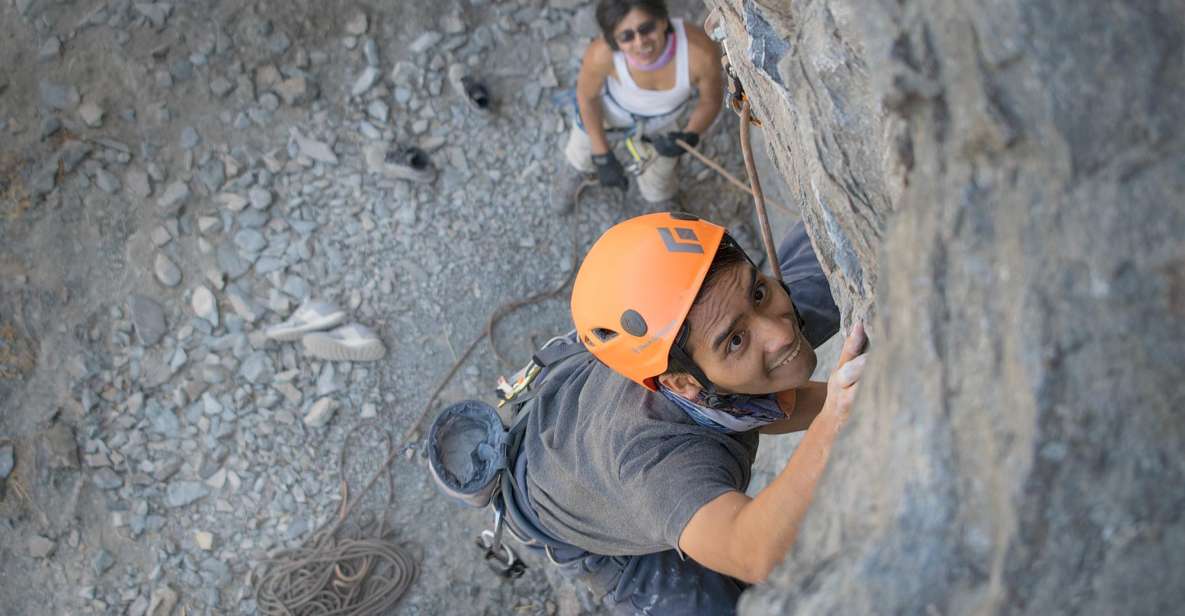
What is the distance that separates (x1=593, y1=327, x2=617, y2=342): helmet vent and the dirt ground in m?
3.14

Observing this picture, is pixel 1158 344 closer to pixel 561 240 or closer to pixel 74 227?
pixel 561 240

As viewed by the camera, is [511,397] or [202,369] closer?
[511,397]

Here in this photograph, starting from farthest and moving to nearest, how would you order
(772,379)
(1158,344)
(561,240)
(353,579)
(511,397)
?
(561,240) < (353,579) < (511,397) < (772,379) < (1158,344)

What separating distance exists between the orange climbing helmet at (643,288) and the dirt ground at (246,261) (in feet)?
10.4

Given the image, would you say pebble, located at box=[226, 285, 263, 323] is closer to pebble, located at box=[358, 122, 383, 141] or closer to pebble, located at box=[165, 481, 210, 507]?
pebble, located at box=[165, 481, 210, 507]

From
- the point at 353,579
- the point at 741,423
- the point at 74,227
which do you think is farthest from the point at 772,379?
the point at 74,227

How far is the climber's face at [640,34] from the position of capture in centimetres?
539

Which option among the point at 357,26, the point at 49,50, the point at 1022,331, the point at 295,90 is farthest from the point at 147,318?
the point at 1022,331

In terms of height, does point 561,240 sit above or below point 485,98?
below

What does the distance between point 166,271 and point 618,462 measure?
484 cm

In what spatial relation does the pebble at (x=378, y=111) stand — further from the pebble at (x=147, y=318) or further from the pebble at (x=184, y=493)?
the pebble at (x=184, y=493)

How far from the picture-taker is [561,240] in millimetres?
6797

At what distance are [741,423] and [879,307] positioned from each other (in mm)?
1442

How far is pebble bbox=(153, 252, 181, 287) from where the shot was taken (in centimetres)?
652
